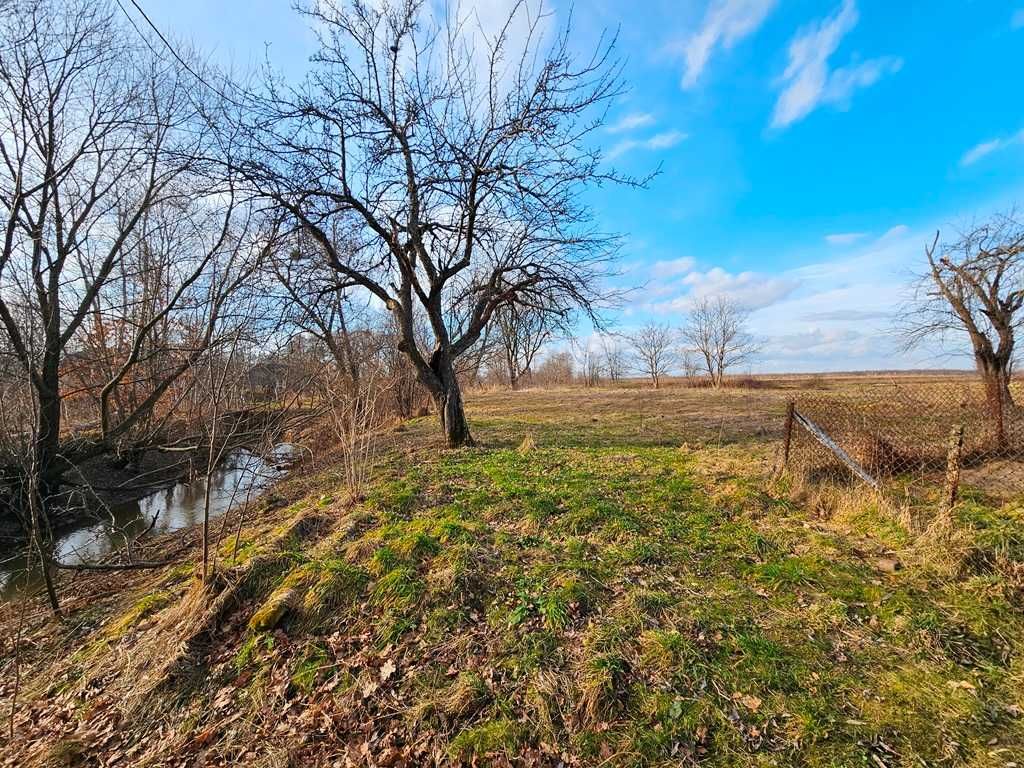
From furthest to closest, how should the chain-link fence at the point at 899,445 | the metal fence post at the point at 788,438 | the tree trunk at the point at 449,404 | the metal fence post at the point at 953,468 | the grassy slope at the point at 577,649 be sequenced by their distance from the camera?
the tree trunk at the point at 449,404
the metal fence post at the point at 788,438
the chain-link fence at the point at 899,445
the metal fence post at the point at 953,468
the grassy slope at the point at 577,649

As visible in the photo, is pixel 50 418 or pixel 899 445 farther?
pixel 50 418

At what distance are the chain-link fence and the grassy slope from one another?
102 cm

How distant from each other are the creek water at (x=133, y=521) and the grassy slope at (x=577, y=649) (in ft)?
6.29

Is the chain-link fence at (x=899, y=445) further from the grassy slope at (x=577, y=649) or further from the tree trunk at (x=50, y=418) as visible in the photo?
the tree trunk at (x=50, y=418)

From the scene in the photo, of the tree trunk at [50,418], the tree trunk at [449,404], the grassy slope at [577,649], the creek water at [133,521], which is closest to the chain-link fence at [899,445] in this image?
the grassy slope at [577,649]

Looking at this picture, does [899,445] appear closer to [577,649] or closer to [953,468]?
[953,468]

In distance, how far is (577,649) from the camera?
285 centimetres

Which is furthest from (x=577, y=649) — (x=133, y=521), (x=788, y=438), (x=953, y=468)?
(x=133, y=521)

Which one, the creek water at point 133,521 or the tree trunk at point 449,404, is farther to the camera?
the tree trunk at point 449,404

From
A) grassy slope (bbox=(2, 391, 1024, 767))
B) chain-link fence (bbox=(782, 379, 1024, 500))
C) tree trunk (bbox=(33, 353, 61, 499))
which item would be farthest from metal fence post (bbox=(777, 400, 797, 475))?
tree trunk (bbox=(33, 353, 61, 499))

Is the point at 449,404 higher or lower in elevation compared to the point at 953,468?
higher

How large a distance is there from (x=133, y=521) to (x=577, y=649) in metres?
8.77

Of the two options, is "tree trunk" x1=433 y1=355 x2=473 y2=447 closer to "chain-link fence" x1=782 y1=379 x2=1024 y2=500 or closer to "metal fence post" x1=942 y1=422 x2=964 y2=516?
"chain-link fence" x1=782 y1=379 x2=1024 y2=500

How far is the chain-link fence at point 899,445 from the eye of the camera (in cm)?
522
